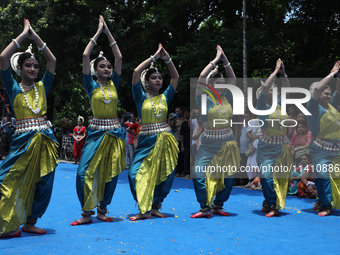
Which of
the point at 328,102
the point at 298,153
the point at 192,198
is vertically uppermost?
the point at 328,102

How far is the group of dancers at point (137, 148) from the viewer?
4.98 meters

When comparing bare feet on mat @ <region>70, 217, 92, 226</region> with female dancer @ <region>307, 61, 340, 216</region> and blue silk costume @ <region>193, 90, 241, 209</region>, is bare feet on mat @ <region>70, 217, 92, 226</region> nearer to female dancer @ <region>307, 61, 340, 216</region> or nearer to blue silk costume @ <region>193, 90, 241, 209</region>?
blue silk costume @ <region>193, 90, 241, 209</region>

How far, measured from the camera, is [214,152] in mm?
6168

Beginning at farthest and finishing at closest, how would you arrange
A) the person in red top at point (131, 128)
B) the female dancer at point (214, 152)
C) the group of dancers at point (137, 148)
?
the person in red top at point (131, 128) → the female dancer at point (214, 152) → the group of dancers at point (137, 148)

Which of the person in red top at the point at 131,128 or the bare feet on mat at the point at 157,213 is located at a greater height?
the person in red top at the point at 131,128

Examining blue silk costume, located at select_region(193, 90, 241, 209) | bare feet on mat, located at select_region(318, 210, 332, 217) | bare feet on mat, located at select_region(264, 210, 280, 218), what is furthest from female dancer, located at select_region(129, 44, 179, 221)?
bare feet on mat, located at select_region(318, 210, 332, 217)

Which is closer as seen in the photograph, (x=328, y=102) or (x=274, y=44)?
(x=328, y=102)

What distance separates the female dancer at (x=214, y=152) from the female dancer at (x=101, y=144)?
1.13 metres

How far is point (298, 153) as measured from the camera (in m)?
8.48

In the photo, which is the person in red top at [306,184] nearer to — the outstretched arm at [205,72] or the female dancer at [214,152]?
the female dancer at [214,152]

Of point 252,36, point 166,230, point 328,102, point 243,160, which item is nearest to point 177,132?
point 243,160

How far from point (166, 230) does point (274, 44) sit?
273 inches

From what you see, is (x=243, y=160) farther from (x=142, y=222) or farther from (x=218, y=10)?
(x=218, y=10)

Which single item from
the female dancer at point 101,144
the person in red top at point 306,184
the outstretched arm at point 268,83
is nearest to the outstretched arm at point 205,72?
the outstretched arm at point 268,83
